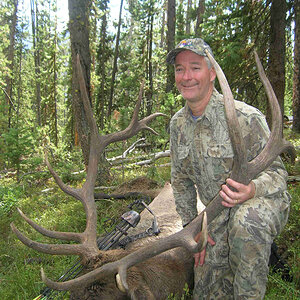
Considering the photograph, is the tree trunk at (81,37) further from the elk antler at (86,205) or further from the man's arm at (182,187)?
the man's arm at (182,187)

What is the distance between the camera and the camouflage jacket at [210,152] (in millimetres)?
2358

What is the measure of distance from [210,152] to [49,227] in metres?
3.16

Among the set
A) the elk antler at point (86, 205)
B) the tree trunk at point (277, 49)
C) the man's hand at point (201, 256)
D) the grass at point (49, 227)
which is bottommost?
the grass at point (49, 227)

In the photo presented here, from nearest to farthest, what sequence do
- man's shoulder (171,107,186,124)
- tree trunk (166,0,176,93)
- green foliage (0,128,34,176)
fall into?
man's shoulder (171,107,186,124) → green foliage (0,128,34,176) → tree trunk (166,0,176,93)

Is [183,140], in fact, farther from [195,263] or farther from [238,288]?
[238,288]

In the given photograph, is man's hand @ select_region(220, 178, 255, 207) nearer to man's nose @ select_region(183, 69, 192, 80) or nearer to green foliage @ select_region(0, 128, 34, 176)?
man's nose @ select_region(183, 69, 192, 80)

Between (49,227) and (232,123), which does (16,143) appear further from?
(232,123)

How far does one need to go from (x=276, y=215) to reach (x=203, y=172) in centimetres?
76

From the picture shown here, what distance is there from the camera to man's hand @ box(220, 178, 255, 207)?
2.11 meters

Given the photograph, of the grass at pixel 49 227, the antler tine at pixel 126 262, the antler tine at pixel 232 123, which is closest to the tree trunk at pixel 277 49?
the grass at pixel 49 227

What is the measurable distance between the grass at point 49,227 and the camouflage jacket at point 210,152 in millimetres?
1087

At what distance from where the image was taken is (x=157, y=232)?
312 centimetres

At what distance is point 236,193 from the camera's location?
6.94 ft

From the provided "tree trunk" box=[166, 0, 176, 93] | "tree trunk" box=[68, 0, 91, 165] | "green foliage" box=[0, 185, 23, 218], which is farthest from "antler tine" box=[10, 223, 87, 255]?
"tree trunk" box=[166, 0, 176, 93]
